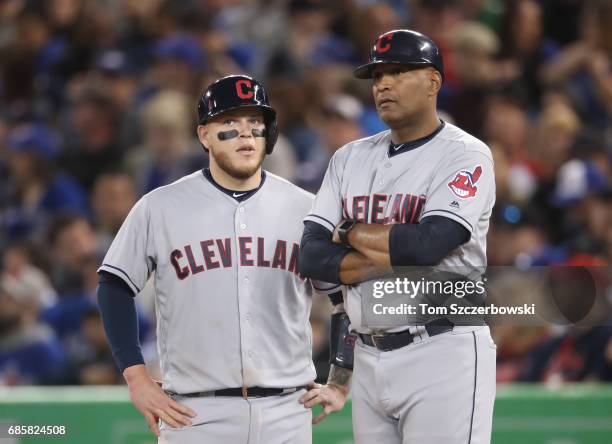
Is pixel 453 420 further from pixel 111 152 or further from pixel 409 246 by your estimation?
pixel 111 152

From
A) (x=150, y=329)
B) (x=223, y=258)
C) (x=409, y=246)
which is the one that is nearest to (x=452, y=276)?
(x=409, y=246)

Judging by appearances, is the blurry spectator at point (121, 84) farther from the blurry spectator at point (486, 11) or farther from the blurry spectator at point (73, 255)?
the blurry spectator at point (486, 11)

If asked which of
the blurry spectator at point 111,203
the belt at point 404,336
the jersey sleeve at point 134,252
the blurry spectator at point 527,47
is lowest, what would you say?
the belt at point 404,336

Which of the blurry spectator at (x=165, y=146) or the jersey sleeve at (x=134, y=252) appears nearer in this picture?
the jersey sleeve at (x=134, y=252)

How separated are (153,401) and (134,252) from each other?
48cm

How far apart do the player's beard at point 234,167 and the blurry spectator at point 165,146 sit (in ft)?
11.4

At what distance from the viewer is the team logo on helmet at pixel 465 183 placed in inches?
139

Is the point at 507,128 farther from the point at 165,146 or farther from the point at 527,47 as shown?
the point at 165,146

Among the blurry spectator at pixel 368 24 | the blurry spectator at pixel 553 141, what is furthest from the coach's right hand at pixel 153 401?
the blurry spectator at pixel 368 24

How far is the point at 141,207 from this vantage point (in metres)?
3.83

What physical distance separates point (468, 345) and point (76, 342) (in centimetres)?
360

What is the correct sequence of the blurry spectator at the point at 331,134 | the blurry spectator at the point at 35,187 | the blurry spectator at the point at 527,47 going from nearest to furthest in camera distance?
the blurry spectator at the point at 331,134, the blurry spectator at the point at 35,187, the blurry spectator at the point at 527,47

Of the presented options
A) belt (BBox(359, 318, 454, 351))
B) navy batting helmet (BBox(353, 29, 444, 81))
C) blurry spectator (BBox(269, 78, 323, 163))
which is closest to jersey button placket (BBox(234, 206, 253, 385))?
belt (BBox(359, 318, 454, 351))

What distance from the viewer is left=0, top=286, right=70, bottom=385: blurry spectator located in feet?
21.4
